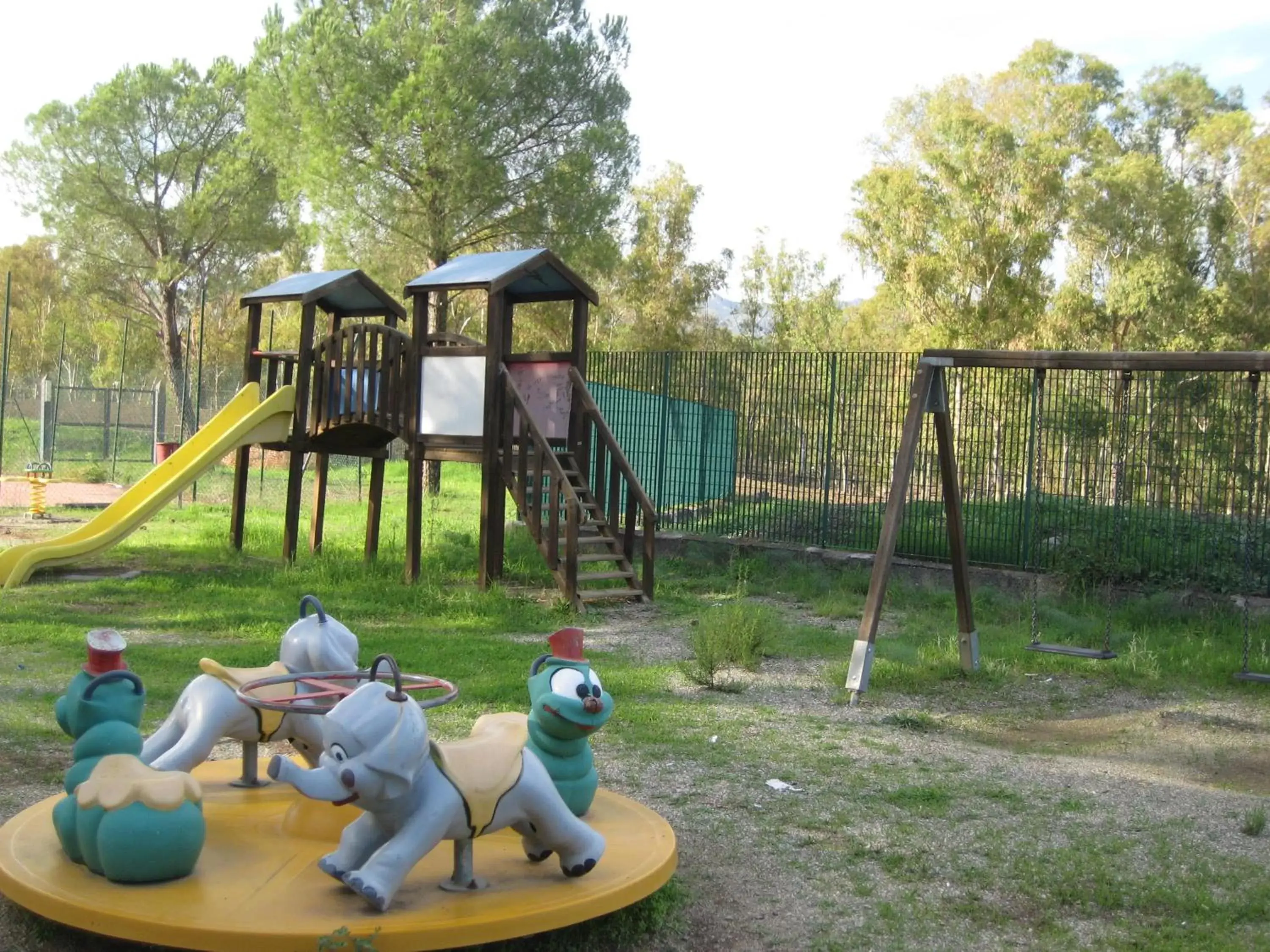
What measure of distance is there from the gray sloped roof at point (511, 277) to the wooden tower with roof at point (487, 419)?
2 centimetres

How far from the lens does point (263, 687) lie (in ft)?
16.3

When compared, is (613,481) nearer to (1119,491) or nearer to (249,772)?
(1119,491)

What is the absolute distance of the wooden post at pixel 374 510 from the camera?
556 inches

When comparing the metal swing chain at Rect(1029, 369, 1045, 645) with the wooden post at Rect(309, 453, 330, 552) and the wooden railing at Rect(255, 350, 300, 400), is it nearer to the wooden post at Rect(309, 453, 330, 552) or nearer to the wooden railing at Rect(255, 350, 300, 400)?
the wooden post at Rect(309, 453, 330, 552)

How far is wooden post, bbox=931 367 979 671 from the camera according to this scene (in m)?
9.29

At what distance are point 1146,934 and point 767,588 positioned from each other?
9.82 metres

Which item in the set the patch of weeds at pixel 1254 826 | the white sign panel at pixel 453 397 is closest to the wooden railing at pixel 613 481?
the white sign panel at pixel 453 397

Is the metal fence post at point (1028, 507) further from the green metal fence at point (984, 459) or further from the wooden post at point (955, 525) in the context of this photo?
the wooden post at point (955, 525)

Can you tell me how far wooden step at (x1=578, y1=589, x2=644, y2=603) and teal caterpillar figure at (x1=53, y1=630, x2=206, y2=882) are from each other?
24.9 ft

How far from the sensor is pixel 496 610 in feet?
37.4

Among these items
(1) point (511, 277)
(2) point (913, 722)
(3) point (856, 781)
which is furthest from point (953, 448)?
(1) point (511, 277)

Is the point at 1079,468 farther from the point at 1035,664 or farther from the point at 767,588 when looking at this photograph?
the point at 1035,664

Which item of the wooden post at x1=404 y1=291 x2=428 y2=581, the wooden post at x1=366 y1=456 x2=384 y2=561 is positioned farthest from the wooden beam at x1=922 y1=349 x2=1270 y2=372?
the wooden post at x1=366 y1=456 x2=384 y2=561

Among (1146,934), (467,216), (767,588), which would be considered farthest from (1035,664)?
(467,216)
